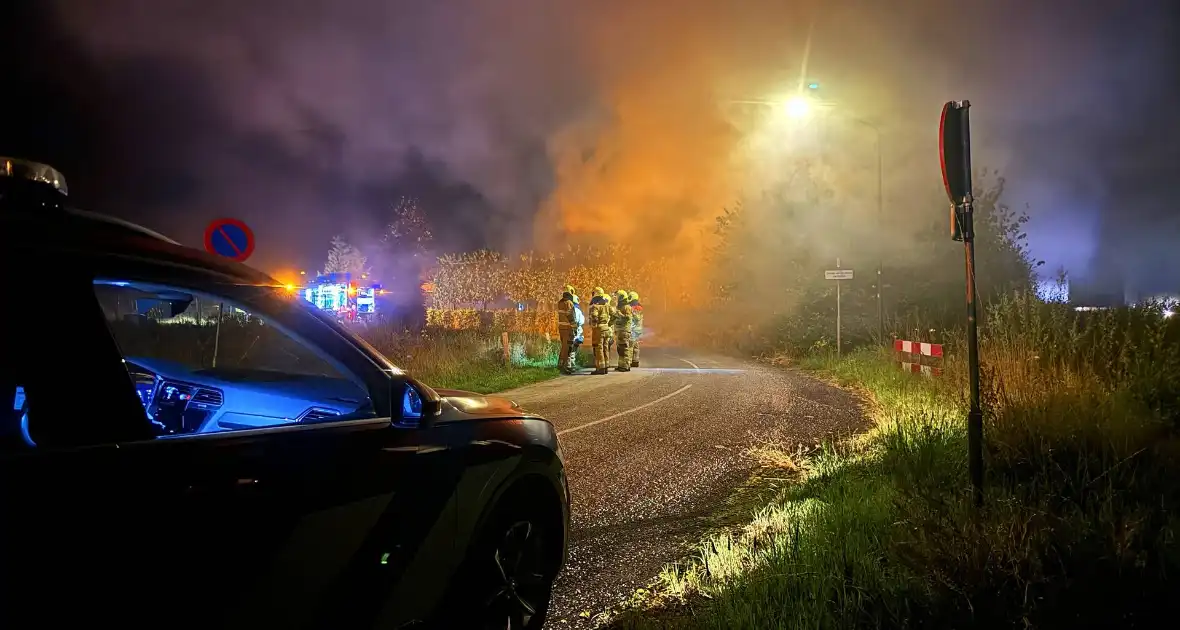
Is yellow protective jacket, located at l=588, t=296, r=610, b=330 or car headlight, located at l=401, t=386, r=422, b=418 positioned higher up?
yellow protective jacket, located at l=588, t=296, r=610, b=330

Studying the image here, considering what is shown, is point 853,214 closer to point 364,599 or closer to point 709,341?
point 709,341

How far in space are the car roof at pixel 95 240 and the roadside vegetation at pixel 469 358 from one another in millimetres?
8676

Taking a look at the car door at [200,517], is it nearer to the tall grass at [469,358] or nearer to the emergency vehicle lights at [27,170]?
the emergency vehicle lights at [27,170]

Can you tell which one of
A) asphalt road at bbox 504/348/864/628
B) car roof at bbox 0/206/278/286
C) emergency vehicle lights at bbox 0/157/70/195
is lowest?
asphalt road at bbox 504/348/864/628

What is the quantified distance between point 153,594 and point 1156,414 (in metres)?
6.73

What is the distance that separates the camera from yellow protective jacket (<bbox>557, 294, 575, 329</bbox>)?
14289 millimetres

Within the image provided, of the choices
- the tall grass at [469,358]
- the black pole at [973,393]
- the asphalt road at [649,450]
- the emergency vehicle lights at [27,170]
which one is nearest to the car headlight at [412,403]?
the emergency vehicle lights at [27,170]

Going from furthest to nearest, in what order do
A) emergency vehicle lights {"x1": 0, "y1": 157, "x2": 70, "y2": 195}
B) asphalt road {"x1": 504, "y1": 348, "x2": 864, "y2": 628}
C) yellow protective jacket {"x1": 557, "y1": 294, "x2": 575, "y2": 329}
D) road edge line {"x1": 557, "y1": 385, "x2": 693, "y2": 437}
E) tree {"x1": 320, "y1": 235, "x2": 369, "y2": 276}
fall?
tree {"x1": 320, "y1": 235, "x2": 369, "y2": 276}, yellow protective jacket {"x1": 557, "y1": 294, "x2": 575, "y2": 329}, road edge line {"x1": 557, "y1": 385, "x2": 693, "y2": 437}, asphalt road {"x1": 504, "y1": 348, "x2": 864, "y2": 628}, emergency vehicle lights {"x1": 0, "y1": 157, "x2": 70, "y2": 195}

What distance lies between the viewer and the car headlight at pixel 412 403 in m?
2.24

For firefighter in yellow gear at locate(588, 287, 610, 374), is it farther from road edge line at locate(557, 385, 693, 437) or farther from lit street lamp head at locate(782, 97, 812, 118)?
lit street lamp head at locate(782, 97, 812, 118)

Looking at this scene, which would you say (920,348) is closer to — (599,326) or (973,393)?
(599,326)

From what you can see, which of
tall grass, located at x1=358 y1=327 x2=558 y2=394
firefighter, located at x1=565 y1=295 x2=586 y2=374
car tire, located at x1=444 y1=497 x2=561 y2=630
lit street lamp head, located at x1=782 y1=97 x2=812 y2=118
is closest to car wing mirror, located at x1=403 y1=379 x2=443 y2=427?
car tire, located at x1=444 y1=497 x2=561 y2=630

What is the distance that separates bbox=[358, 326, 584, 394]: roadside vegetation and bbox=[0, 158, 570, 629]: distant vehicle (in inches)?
327

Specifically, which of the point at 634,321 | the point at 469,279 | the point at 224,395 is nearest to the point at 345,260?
the point at 469,279
